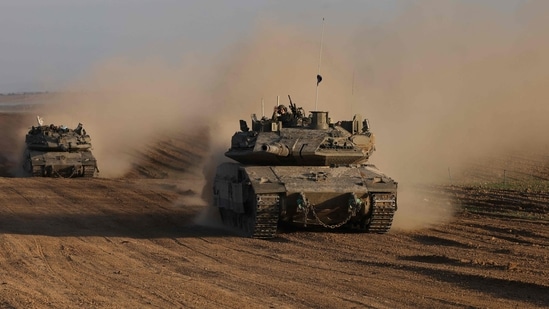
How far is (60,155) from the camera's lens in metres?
39.9

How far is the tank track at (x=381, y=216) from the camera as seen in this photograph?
18.6 meters

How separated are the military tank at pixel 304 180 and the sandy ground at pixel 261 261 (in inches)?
18.3

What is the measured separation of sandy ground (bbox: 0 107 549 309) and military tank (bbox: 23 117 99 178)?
12386 mm

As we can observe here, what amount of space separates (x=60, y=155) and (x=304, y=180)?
23075 mm

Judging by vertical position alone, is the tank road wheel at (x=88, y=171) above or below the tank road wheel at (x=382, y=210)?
below

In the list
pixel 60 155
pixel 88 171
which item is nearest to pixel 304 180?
pixel 88 171

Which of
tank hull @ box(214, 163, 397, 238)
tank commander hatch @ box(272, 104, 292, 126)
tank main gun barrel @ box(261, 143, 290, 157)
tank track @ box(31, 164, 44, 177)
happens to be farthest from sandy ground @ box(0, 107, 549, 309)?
tank track @ box(31, 164, 44, 177)

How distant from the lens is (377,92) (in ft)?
125

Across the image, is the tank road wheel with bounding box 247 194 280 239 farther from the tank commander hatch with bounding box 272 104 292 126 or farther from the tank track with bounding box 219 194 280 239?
the tank commander hatch with bounding box 272 104 292 126

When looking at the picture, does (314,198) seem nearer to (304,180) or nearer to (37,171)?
(304,180)

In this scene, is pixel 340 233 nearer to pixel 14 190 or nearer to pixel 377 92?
pixel 14 190

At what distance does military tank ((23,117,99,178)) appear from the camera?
3956 cm

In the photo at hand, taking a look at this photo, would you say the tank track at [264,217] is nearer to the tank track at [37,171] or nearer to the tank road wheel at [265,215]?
the tank road wheel at [265,215]

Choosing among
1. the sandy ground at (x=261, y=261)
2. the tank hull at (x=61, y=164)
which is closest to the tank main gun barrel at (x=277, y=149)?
the sandy ground at (x=261, y=261)
